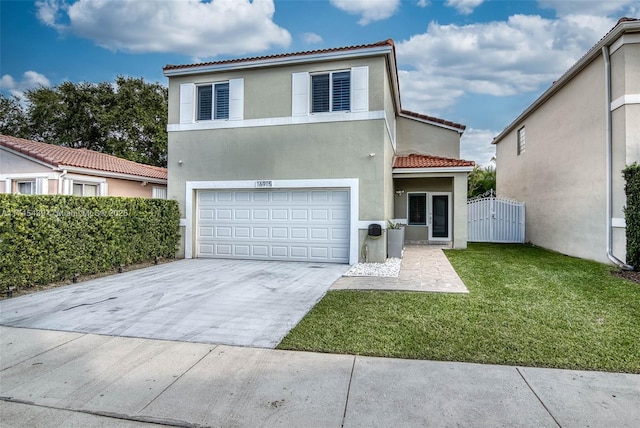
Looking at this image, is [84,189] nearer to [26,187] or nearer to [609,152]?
[26,187]

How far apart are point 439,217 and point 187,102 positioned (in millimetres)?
11111

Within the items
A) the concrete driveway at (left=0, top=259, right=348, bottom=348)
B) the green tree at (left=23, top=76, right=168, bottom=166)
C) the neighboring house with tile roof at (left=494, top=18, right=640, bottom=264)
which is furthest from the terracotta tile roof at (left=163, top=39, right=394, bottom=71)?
the green tree at (left=23, top=76, right=168, bottom=166)

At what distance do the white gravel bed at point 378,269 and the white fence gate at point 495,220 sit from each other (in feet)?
25.3

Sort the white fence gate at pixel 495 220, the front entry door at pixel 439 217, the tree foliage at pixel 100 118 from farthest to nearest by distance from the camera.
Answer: the tree foliage at pixel 100 118, the white fence gate at pixel 495 220, the front entry door at pixel 439 217

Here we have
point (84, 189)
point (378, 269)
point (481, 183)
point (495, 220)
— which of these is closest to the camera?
point (378, 269)

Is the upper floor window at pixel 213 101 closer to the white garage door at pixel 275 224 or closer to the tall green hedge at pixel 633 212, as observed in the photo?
the white garage door at pixel 275 224

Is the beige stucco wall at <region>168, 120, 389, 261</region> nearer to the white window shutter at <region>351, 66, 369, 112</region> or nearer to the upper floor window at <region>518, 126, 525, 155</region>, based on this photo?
the white window shutter at <region>351, 66, 369, 112</region>

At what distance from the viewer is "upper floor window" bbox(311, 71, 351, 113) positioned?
10.6 metres

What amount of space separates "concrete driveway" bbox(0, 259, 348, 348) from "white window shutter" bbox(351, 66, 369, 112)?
4.88 m

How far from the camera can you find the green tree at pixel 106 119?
2788 cm

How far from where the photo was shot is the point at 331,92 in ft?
34.9

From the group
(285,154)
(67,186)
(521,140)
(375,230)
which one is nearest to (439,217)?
(521,140)

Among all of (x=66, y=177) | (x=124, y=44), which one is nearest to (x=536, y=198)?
(x=66, y=177)

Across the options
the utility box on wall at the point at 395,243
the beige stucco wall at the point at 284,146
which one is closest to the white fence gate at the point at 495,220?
the utility box on wall at the point at 395,243
